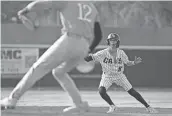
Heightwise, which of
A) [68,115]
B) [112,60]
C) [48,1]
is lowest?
[68,115]

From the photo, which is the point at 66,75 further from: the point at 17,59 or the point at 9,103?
the point at 17,59

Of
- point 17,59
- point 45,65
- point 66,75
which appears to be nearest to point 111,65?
point 66,75

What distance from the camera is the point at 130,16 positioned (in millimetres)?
15766

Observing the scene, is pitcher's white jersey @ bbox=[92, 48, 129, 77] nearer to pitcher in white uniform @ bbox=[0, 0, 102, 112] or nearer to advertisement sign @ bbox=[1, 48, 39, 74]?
pitcher in white uniform @ bbox=[0, 0, 102, 112]

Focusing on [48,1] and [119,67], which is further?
[119,67]

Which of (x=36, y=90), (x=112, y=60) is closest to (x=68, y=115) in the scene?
(x=112, y=60)

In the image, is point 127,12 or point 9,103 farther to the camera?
point 127,12

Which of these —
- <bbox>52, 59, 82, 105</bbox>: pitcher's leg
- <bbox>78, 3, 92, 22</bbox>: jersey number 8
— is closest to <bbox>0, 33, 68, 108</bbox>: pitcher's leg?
<bbox>52, 59, 82, 105</bbox>: pitcher's leg

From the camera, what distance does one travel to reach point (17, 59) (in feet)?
54.6

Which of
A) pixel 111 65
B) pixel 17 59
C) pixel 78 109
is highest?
pixel 111 65

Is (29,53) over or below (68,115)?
below

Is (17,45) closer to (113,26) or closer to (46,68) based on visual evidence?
(113,26)

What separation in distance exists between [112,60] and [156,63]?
8.72m

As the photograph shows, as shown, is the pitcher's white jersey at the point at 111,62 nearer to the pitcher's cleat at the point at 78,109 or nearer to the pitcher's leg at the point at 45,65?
the pitcher's cleat at the point at 78,109
